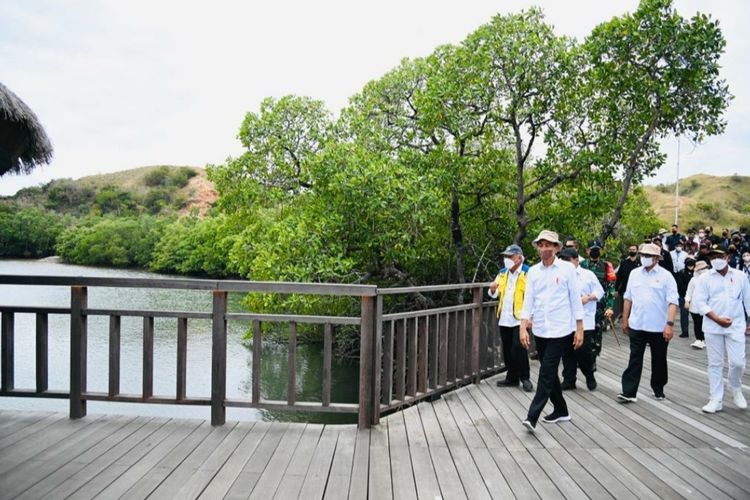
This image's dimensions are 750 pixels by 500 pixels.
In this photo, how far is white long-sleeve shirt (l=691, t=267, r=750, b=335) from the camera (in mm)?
5676

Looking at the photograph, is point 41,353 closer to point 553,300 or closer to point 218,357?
point 218,357

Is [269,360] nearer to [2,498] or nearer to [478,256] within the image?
[478,256]

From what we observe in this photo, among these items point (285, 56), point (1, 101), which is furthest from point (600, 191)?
point (285, 56)

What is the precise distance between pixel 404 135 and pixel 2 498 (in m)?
14.0

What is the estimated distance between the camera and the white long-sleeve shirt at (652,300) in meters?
5.75

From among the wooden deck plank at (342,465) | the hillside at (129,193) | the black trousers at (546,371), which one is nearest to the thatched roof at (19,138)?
the wooden deck plank at (342,465)

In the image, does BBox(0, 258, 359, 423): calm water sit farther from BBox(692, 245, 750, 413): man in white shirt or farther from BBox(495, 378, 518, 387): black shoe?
BBox(692, 245, 750, 413): man in white shirt

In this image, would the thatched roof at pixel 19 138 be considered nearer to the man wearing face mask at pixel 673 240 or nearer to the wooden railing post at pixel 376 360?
the wooden railing post at pixel 376 360

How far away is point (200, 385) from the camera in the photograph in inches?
595

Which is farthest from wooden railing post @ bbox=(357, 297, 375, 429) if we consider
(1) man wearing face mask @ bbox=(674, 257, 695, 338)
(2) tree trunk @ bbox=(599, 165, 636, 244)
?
(2) tree trunk @ bbox=(599, 165, 636, 244)

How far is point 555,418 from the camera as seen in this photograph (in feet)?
16.2

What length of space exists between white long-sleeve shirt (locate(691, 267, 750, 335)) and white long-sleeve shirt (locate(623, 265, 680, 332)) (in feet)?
0.99

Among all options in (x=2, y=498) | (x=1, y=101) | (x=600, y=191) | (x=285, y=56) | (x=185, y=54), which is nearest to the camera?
(x=2, y=498)

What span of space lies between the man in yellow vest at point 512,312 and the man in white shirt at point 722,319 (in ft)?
5.88
